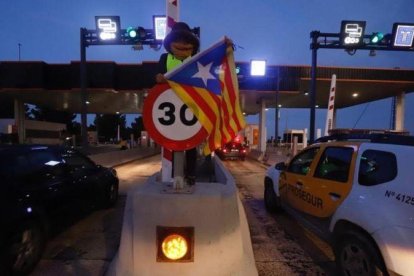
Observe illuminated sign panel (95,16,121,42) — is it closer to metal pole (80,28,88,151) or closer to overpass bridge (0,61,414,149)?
metal pole (80,28,88,151)

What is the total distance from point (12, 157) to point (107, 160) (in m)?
16.9

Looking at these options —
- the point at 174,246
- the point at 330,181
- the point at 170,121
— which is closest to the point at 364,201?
the point at 330,181

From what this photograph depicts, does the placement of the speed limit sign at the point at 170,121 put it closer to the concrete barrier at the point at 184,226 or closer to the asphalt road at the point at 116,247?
the concrete barrier at the point at 184,226

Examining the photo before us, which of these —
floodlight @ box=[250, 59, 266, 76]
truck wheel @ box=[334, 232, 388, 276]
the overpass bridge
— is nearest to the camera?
truck wheel @ box=[334, 232, 388, 276]

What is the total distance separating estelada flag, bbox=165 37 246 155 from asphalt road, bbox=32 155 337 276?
2661 mm

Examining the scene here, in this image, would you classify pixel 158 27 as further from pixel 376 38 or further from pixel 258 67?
pixel 376 38

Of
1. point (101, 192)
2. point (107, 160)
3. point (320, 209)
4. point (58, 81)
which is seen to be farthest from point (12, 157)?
point (58, 81)

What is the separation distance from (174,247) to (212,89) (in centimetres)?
110

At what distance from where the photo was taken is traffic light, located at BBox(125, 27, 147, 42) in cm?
1753

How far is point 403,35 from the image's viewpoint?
17.3m

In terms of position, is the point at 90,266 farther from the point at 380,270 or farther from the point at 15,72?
the point at 15,72

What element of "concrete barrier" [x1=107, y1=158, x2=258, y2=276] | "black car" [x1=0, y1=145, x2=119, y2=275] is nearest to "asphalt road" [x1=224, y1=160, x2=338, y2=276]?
"concrete barrier" [x1=107, y1=158, x2=258, y2=276]

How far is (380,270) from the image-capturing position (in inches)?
147

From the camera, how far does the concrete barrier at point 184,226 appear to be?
8.70 ft
